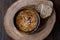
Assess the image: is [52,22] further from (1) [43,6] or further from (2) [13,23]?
(2) [13,23]

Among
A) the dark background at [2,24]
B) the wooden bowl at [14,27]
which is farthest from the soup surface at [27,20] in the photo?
the dark background at [2,24]

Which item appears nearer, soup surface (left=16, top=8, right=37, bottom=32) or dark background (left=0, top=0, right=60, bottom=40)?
soup surface (left=16, top=8, right=37, bottom=32)

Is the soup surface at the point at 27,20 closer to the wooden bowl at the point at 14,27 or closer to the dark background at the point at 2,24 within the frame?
the wooden bowl at the point at 14,27

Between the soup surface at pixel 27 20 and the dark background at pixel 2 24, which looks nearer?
the soup surface at pixel 27 20

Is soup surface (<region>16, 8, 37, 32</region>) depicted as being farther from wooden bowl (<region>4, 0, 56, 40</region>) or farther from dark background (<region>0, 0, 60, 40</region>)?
dark background (<region>0, 0, 60, 40</region>)

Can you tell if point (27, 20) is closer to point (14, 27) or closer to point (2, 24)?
point (14, 27)

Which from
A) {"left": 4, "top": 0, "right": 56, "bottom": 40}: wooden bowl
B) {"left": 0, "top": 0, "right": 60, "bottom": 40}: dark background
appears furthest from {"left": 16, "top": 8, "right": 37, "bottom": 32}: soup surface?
{"left": 0, "top": 0, "right": 60, "bottom": 40}: dark background

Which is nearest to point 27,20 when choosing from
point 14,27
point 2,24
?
point 14,27

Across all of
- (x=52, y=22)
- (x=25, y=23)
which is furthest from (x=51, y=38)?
(x=25, y=23)

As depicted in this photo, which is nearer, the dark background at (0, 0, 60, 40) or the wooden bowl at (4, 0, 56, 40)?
the wooden bowl at (4, 0, 56, 40)

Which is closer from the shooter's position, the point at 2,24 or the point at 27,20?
the point at 27,20

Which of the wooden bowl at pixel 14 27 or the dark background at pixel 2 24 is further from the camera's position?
the dark background at pixel 2 24
